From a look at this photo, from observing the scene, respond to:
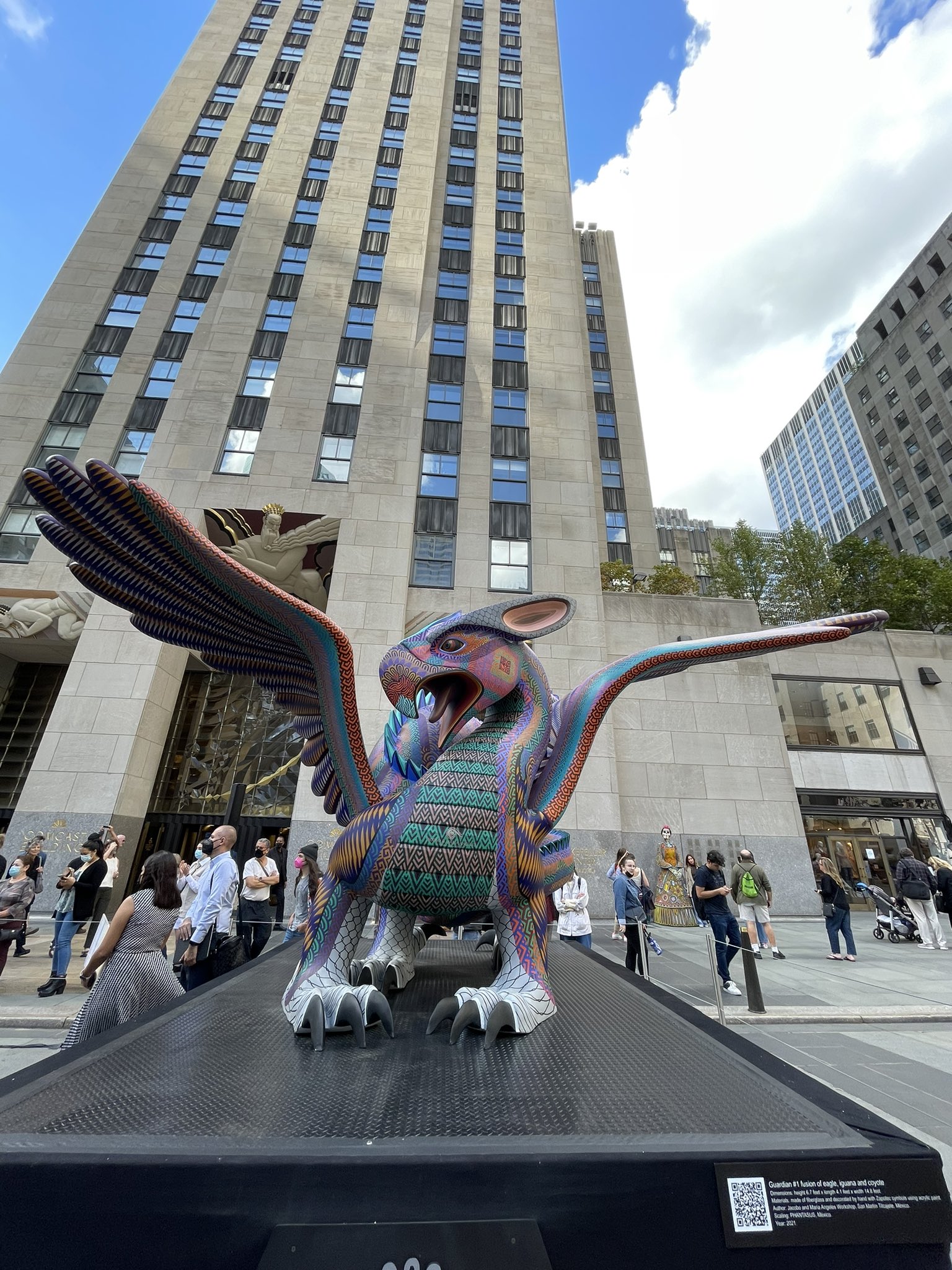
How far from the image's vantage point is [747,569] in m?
24.9

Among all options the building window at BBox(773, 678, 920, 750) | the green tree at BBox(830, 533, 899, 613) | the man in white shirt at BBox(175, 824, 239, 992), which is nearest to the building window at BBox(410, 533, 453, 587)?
the building window at BBox(773, 678, 920, 750)

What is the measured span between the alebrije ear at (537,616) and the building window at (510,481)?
13.8m

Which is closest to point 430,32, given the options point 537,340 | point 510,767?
point 537,340

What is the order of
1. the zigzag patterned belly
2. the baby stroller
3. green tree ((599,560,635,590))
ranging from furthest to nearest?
green tree ((599,560,635,590)) → the baby stroller → the zigzag patterned belly

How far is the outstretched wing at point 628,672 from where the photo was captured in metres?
3.77

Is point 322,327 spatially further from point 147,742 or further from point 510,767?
point 510,767

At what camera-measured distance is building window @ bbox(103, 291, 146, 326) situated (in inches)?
760

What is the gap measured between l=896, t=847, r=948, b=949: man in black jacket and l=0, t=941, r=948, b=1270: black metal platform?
9039 mm

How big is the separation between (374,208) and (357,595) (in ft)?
54.1

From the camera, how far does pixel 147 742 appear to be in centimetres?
1395

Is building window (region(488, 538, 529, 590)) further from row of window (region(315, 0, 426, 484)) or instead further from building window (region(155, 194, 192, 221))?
building window (region(155, 194, 192, 221))

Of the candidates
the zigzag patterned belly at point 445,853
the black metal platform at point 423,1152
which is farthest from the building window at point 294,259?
the black metal platform at point 423,1152

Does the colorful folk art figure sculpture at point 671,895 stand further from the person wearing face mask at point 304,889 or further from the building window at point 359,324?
the building window at point 359,324

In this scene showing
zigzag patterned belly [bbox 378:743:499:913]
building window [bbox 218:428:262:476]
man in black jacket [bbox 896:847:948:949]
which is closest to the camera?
zigzag patterned belly [bbox 378:743:499:913]
